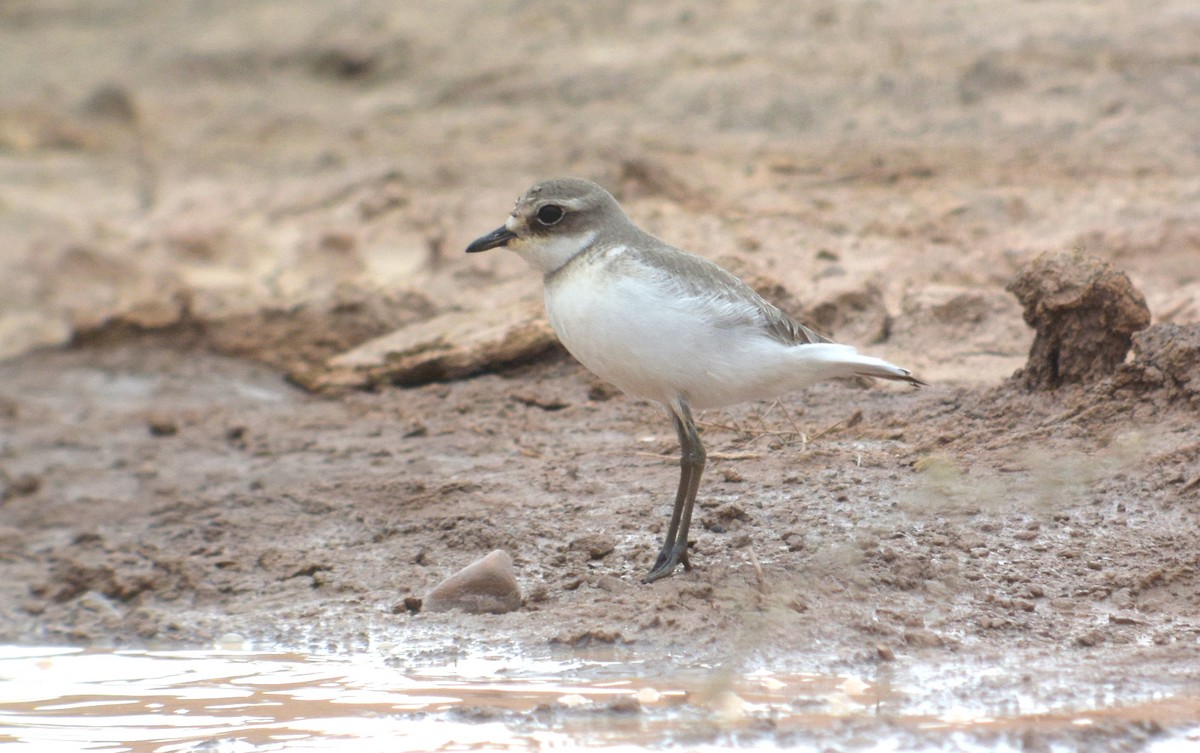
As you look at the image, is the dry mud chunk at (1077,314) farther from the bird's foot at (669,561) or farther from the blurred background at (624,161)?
the bird's foot at (669,561)

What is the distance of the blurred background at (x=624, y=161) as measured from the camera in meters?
7.25

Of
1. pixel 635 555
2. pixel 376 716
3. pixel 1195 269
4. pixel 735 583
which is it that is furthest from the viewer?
pixel 1195 269

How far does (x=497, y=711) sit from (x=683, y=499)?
1288 mm

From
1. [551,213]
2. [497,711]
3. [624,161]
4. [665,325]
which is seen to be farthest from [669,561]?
[624,161]

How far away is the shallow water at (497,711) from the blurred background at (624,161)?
9.83 feet

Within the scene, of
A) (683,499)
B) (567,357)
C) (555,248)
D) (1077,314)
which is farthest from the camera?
(567,357)

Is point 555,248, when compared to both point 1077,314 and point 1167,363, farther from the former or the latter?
point 1167,363

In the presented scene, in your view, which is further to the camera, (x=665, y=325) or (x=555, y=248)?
(x=555, y=248)

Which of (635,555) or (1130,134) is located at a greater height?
(1130,134)

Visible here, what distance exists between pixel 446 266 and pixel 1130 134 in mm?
3924

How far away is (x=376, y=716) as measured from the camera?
3.81 metres

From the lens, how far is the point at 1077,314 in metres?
5.30

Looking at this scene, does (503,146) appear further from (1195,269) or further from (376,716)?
(376,716)

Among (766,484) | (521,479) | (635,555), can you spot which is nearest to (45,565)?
(521,479)
